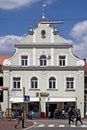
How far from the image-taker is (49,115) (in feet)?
235

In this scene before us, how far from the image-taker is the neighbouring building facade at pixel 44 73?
71938mm

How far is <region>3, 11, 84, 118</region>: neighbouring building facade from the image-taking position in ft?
236

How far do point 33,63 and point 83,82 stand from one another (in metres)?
7.74

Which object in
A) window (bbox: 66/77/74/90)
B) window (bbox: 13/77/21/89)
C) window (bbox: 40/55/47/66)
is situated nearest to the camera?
window (bbox: 40/55/47/66)

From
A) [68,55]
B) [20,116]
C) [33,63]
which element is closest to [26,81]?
[33,63]

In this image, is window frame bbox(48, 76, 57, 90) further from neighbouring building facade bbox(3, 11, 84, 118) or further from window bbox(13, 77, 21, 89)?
window bbox(13, 77, 21, 89)

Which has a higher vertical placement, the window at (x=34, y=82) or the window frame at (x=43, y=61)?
the window frame at (x=43, y=61)

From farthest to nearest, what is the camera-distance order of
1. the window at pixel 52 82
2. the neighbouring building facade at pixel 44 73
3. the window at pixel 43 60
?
the window at pixel 52 82, the window at pixel 43 60, the neighbouring building facade at pixel 44 73

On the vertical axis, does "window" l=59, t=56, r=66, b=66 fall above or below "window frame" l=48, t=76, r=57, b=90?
above

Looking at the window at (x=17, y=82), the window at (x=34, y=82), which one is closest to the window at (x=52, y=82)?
the window at (x=34, y=82)

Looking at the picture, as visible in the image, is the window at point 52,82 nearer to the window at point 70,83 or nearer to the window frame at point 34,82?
the window at point 70,83

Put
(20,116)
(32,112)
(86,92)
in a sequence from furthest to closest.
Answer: (86,92) < (32,112) < (20,116)

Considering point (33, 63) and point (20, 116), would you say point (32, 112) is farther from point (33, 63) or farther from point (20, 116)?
point (20, 116)

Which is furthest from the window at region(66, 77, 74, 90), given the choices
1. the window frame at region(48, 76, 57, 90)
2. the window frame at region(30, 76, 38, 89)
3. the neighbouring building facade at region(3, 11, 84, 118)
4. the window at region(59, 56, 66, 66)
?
the window frame at region(30, 76, 38, 89)
